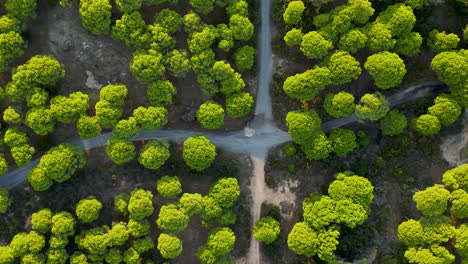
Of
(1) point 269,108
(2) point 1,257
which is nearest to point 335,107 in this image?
(1) point 269,108

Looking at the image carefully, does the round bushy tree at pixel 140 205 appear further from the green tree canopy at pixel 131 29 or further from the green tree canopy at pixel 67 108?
the green tree canopy at pixel 131 29

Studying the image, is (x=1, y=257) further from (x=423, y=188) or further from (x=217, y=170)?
(x=423, y=188)

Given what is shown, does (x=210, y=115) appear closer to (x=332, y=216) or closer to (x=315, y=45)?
(x=315, y=45)

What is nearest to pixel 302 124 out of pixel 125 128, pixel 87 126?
pixel 125 128

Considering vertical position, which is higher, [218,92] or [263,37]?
[263,37]

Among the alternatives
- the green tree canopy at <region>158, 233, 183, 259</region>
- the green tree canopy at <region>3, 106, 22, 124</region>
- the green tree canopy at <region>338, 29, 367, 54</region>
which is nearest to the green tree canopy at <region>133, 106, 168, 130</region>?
the green tree canopy at <region>158, 233, 183, 259</region>
